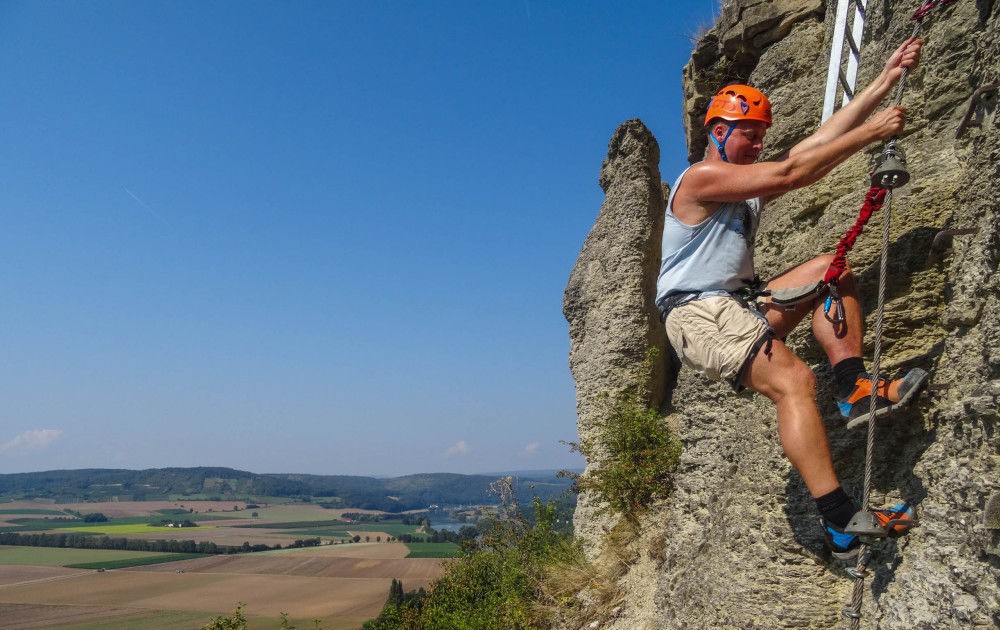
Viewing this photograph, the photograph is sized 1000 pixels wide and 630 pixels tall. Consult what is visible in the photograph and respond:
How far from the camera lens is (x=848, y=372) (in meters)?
3.41

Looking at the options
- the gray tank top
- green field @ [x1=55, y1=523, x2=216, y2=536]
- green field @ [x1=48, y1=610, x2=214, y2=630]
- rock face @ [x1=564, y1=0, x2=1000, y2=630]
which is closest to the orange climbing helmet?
the gray tank top

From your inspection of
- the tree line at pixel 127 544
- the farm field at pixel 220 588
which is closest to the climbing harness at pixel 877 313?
the farm field at pixel 220 588

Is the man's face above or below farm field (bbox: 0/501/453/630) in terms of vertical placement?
above

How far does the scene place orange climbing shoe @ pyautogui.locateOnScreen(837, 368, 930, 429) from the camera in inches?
121

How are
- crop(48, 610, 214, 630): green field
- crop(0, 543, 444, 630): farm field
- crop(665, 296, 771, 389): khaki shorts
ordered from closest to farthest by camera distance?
crop(665, 296, 771, 389): khaki shorts → crop(48, 610, 214, 630): green field → crop(0, 543, 444, 630): farm field

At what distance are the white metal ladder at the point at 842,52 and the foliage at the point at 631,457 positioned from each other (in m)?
4.41

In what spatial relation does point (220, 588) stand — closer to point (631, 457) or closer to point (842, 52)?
point (631, 457)

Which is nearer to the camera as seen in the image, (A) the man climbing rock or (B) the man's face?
(A) the man climbing rock

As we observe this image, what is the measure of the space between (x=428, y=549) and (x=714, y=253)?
83642 mm

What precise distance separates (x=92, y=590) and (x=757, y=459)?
77324 mm

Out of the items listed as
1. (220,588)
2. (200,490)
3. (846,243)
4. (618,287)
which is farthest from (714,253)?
(200,490)

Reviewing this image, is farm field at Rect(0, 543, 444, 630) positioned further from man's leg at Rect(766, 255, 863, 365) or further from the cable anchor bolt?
the cable anchor bolt

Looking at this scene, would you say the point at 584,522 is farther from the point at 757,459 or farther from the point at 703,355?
the point at 703,355

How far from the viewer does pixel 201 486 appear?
17850 centimetres
